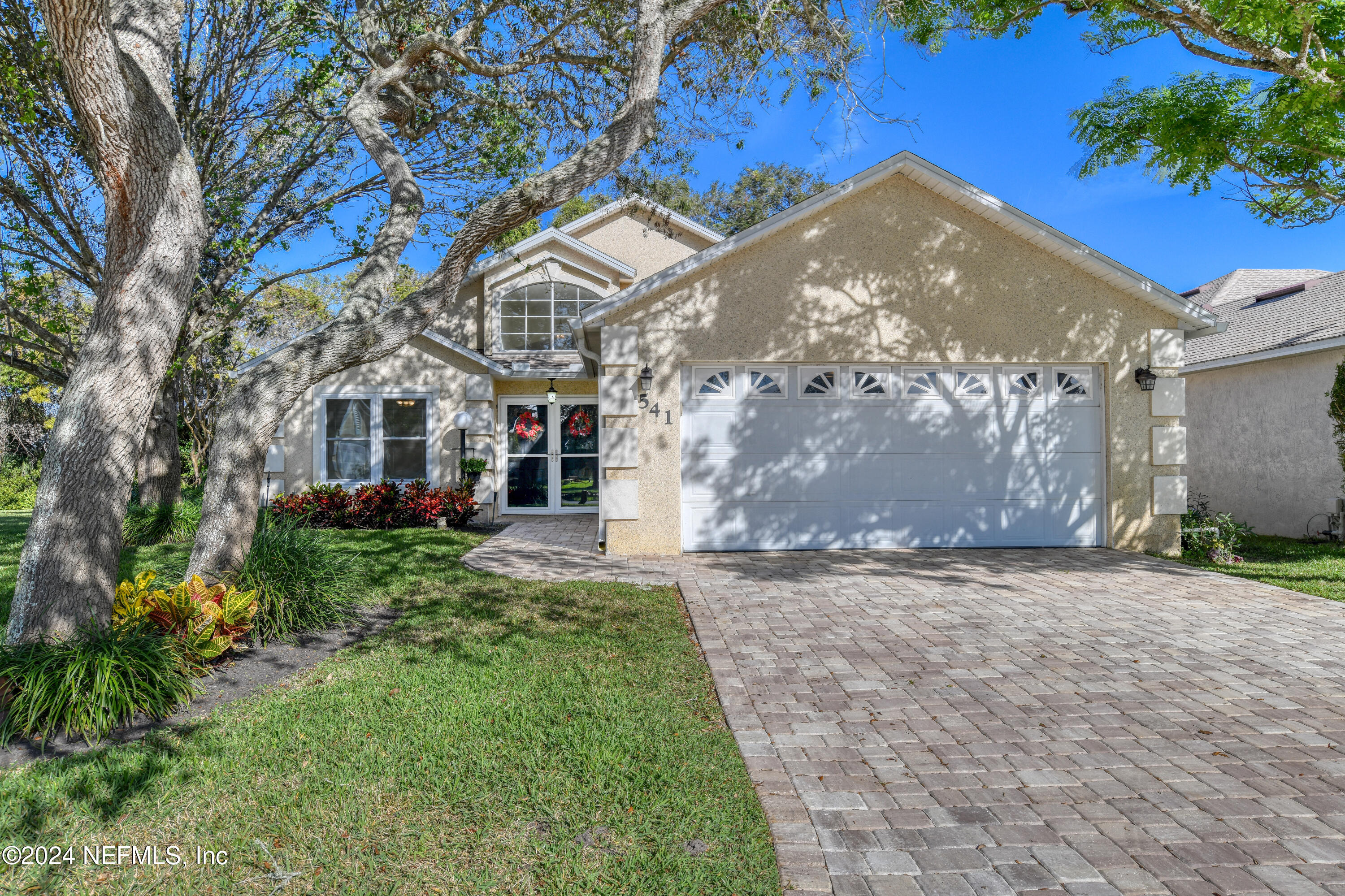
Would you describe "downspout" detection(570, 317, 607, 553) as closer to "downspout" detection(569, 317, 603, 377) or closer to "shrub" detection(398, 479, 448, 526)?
"downspout" detection(569, 317, 603, 377)

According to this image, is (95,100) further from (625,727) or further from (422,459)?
(422,459)

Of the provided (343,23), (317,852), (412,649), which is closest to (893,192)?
(343,23)

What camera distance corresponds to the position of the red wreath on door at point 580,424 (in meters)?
14.8

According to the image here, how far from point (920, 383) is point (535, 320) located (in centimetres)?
899

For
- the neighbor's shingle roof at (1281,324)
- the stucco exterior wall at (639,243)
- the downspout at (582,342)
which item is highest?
the stucco exterior wall at (639,243)

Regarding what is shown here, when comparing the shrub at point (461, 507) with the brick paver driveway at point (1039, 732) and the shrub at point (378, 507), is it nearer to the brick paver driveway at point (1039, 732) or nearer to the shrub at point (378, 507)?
the shrub at point (378, 507)

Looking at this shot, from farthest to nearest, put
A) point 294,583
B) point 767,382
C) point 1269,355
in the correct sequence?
point 1269,355
point 767,382
point 294,583

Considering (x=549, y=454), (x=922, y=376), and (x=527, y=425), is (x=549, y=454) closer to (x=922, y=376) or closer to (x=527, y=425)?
(x=527, y=425)

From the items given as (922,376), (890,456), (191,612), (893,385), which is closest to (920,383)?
(922,376)

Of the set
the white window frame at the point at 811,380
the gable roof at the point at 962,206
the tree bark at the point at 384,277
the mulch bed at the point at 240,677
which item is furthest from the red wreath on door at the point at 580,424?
the mulch bed at the point at 240,677

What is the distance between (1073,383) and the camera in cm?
1024

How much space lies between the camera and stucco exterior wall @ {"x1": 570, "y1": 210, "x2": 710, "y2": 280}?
17219 mm

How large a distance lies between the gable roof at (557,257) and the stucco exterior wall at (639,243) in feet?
4.24

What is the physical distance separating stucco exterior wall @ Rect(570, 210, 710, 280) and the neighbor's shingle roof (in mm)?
10638
